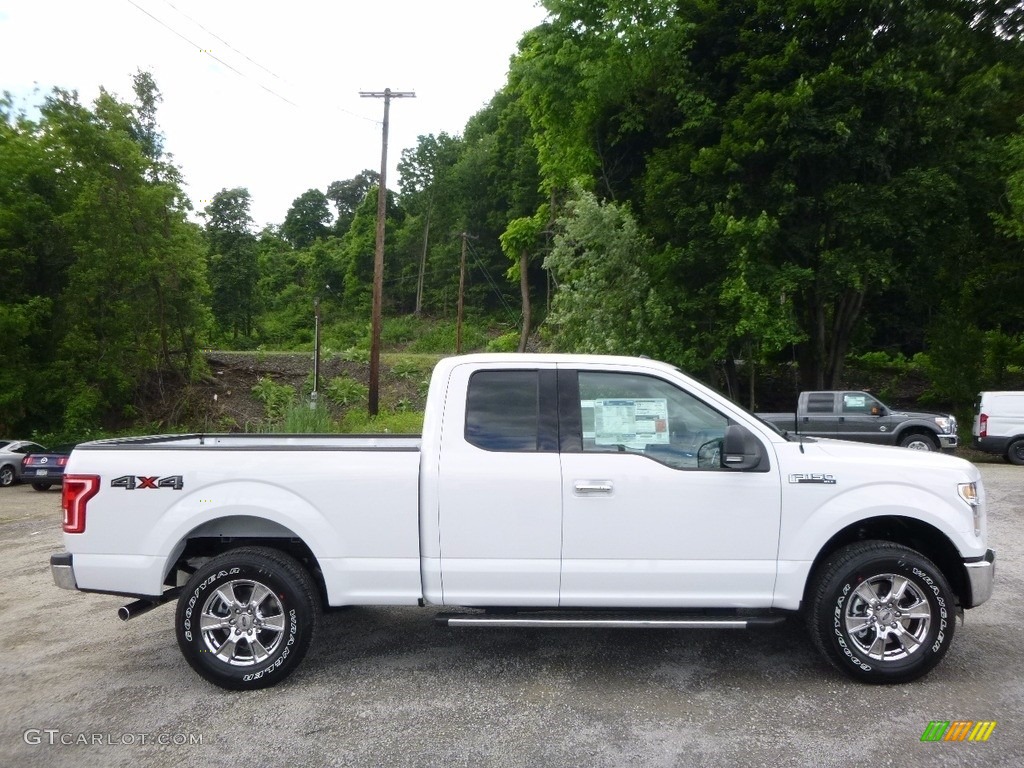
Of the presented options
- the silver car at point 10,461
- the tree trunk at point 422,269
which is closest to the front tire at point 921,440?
the silver car at point 10,461

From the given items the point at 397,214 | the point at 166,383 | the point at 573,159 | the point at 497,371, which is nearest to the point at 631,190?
the point at 573,159

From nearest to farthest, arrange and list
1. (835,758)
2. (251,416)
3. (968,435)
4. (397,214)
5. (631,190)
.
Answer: (835,758) < (968,435) < (631,190) < (251,416) < (397,214)

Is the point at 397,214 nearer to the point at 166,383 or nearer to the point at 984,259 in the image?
the point at 166,383

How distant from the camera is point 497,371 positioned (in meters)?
5.03

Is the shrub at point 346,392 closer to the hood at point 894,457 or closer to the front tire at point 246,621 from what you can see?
the front tire at point 246,621

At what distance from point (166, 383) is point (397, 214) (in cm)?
4698

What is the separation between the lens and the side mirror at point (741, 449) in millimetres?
4551

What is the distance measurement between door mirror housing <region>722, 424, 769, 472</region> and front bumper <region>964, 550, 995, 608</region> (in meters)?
1.39

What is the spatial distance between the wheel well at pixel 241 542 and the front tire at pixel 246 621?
23 centimetres

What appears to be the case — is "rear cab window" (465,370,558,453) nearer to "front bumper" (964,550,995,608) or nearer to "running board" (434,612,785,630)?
"running board" (434,612,785,630)

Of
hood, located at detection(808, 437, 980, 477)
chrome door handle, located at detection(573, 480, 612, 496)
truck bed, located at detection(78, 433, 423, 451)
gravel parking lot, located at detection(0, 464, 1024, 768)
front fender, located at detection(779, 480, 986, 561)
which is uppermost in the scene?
hood, located at detection(808, 437, 980, 477)

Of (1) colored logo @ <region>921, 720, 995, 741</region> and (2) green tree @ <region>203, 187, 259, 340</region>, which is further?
(2) green tree @ <region>203, 187, 259, 340</region>

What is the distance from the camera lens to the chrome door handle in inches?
184

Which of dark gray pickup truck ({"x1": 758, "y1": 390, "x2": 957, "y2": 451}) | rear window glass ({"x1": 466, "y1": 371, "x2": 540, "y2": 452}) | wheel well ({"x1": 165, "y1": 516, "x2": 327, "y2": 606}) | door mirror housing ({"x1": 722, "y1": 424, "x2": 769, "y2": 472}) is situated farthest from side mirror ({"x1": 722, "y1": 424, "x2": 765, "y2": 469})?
dark gray pickup truck ({"x1": 758, "y1": 390, "x2": 957, "y2": 451})
